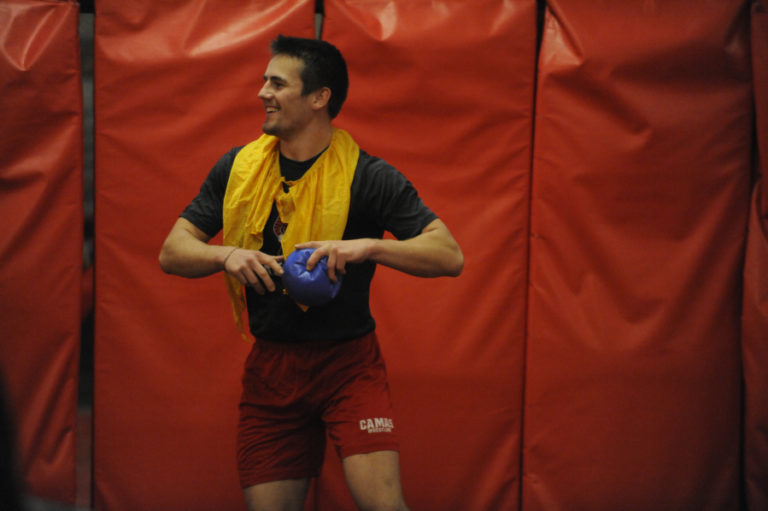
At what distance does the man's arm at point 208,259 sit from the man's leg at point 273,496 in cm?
57

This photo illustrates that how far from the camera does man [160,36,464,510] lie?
2.05 m

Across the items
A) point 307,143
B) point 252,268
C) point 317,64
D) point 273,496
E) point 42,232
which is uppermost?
point 317,64

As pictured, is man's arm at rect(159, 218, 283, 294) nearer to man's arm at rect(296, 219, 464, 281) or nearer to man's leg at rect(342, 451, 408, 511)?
man's arm at rect(296, 219, 464, 281)

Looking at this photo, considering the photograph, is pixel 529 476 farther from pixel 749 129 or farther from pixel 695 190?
pixel 749 129

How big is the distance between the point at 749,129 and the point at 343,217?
84.5 inches

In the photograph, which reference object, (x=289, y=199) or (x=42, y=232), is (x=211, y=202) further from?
(x=42, y=232)

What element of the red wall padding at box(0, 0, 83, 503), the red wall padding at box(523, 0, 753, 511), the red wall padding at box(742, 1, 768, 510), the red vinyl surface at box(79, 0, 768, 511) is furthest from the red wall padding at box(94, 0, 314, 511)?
the red wall padding at box(742, 1, 768, 510)

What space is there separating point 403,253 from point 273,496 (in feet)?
2.56

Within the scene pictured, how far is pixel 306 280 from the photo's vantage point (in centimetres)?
191

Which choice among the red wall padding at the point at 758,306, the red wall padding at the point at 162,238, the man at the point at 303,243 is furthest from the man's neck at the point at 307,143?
the red wall padding at the point at 758,306

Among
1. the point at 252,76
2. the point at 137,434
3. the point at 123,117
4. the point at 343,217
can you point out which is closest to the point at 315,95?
the point at 343,217

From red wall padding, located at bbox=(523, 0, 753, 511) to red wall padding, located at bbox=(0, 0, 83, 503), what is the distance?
2029 mm

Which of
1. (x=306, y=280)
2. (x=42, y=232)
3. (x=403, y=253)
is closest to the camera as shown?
(x=306, y=280)

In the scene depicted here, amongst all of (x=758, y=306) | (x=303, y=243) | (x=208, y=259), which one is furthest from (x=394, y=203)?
(x=758, y=306)
